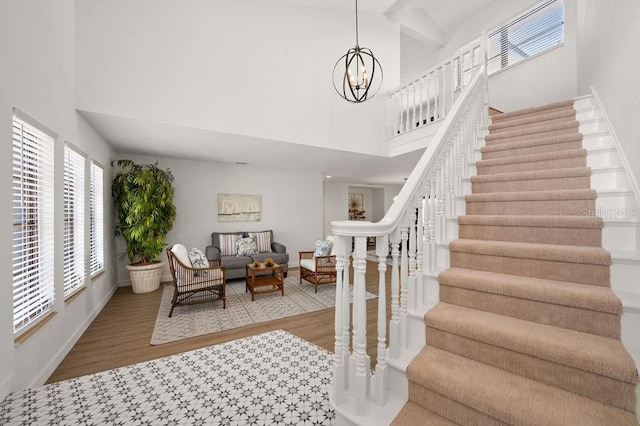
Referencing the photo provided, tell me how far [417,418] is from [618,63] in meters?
2.85

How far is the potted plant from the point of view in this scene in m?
4.26

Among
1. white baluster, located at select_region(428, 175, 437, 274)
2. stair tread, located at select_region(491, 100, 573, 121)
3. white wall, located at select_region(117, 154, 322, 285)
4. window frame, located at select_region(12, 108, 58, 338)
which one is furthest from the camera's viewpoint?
Result: white wall, located at select_region(117, 154, 322, 285)

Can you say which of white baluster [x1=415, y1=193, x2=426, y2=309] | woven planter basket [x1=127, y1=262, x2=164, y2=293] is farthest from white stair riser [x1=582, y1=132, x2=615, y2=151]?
woven planter basket [x1=127, y1=262, x2=164, y2=293]

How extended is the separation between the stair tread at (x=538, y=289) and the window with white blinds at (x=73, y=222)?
3559 millimetres

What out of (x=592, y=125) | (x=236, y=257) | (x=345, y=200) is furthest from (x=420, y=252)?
(x=345, y=200)

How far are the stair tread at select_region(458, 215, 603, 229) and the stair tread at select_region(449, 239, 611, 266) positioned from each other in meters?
0.13

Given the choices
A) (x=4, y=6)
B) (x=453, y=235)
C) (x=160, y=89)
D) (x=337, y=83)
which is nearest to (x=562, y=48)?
(x=337, y=83)

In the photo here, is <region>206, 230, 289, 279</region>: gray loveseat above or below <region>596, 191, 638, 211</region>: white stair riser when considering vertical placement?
below

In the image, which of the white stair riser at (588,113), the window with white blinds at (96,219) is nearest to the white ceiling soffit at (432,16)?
the white stair riser at (588,113)

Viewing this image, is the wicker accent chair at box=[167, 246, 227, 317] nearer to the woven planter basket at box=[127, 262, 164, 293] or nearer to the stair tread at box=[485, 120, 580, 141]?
the woven planter basket at box=[127, 262, 164, 293]

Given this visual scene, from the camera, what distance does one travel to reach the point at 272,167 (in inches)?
260

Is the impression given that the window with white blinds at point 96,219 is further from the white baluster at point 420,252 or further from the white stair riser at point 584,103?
the white stair riser at point 584,103

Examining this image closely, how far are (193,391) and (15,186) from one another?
1919 mm

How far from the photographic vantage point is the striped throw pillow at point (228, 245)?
18.7ft
